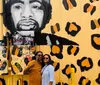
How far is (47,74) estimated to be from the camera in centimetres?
633

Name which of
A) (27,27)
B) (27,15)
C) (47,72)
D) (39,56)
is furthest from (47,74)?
(27,15)

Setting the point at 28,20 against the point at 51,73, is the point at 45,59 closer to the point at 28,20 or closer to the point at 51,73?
the point at 51,73

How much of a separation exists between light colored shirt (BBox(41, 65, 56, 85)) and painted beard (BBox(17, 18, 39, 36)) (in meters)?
0.85

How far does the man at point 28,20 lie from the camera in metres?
6.85

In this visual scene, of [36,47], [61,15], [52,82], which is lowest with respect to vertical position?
[52,82]

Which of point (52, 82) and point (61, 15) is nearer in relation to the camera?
point (52, 82)

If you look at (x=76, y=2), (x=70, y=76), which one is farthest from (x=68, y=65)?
(x=76, y=2)

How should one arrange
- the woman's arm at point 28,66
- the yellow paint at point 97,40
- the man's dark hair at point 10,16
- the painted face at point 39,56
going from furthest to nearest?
the man's dark hair at point 10,16 < the yellow paint at point 97,40 < the woman's arm at point 28,66 < the painted face at point 39,56

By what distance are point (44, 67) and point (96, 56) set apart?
1.01m

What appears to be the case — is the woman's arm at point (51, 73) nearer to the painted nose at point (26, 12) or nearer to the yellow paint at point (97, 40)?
the yellow paint at point (97, 40)

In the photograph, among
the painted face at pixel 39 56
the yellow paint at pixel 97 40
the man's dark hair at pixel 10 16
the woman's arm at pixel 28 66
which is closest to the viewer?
the painted face at pixel 39 56

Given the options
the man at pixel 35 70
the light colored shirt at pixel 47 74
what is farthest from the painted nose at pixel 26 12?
the light colored shirt at pixel 47 74

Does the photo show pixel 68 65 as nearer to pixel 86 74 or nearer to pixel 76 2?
pixel 86 74

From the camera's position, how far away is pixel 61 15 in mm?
6785
